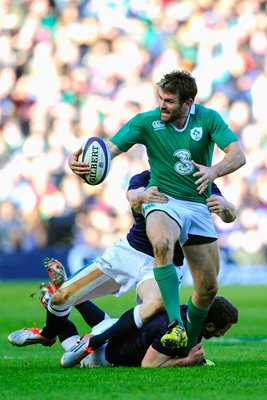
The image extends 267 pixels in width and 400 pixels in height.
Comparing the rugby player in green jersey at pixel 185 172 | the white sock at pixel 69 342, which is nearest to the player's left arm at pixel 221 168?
the rugby player in green jersey at pixel 185 172

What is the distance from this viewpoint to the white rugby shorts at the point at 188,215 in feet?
20.3

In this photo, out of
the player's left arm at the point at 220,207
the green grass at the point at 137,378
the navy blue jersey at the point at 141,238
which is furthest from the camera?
the navy blue jersey at the point at 141,238

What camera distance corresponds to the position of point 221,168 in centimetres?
615

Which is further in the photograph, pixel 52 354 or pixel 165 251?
pixel 52 354

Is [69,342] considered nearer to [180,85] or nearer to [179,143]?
[179,143]

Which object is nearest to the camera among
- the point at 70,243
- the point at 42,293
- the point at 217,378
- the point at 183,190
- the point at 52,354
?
the point at 217,378

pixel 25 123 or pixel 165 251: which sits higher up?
pixel 25 123

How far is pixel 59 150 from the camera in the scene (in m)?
19.1

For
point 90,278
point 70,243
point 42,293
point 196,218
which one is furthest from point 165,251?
point 70,243

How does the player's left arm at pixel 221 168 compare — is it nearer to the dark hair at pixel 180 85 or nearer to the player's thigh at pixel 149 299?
the dark hair at pixel 180 85

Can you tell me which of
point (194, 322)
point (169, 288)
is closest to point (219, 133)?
point (169, 288)

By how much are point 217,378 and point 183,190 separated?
1412 mm

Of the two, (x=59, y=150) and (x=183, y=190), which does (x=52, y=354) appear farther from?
(x=59, y=150)

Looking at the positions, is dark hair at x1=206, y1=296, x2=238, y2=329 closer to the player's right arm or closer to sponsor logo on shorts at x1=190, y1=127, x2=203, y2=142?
the player's right arm
